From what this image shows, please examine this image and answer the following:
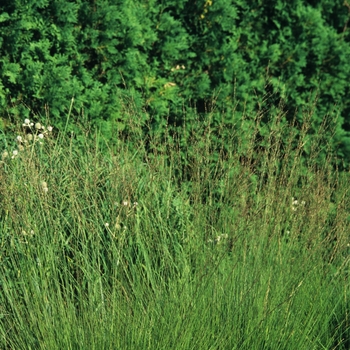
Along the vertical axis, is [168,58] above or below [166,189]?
above

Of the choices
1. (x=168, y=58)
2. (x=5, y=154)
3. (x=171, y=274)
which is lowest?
(x=171, y=274)

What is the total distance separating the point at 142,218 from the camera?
460 cm

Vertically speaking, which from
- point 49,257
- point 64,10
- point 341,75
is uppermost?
point 64,10

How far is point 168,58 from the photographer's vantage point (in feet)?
20.6

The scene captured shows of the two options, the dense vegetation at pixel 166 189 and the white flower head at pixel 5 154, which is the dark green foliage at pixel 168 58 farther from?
the white flower head at pixel 5 154

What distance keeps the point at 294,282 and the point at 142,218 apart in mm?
1032

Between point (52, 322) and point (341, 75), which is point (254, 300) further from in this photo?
point (341, 75)

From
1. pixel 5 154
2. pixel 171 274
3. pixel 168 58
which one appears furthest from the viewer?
pixel 168 58

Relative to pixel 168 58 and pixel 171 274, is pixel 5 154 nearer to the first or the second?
pixel 171 274

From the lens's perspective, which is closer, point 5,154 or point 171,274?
point 171,274

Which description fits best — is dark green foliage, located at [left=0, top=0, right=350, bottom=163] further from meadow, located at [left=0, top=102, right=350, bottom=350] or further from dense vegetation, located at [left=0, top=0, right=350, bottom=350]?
meadow, located at [left=0, top=102, right=350, bottom=350]

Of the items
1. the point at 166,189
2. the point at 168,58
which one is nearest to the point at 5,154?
the point at 166,189

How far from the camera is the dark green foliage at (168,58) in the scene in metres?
5.61

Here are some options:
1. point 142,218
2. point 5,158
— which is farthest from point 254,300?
point 5,158
